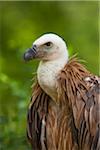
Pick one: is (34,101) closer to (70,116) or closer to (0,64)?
(70,116)

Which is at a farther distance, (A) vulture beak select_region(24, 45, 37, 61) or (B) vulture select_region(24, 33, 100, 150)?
(B) vulture select_region(24, 33, 100, 150)

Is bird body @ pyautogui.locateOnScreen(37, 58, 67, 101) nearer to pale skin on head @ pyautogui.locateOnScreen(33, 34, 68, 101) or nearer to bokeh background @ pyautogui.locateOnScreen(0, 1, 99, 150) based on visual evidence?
pale skin on head @ pyautogui.locateOnScreen(33, 34, 68, 101)

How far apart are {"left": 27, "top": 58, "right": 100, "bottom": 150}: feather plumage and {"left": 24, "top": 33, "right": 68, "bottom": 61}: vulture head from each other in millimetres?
164

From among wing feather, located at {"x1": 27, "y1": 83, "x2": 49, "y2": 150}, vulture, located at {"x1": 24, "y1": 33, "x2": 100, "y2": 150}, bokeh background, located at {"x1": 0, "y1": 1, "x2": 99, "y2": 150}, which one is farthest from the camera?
bokeh background, located at {"x1": 0, "y1": 1, "x2": 99, "y2": 150}

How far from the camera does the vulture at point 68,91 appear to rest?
9.10 metres

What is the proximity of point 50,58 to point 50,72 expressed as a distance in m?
0.13

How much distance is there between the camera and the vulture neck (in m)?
9.13

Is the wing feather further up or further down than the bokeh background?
further down

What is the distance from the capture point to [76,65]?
9.27 m

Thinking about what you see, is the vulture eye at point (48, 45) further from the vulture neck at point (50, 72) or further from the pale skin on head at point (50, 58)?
the vulture neck at point (50, 72)

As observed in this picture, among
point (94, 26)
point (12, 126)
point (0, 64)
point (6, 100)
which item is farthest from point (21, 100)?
point (94, 26)

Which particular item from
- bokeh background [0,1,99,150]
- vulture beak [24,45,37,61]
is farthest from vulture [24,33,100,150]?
bokeh background [0,1,99,150]

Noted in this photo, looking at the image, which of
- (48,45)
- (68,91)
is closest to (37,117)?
(68,91)

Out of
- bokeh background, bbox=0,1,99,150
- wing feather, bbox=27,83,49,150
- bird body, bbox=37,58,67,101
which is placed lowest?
wing feather, bbox=27,83,49,150
